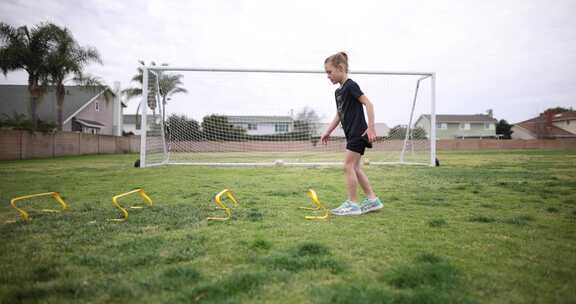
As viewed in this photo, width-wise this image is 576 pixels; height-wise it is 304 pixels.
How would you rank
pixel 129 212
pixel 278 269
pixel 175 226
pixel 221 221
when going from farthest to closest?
pixel 129 212
pixel 221 221
pixel 175 226
pixel 278 269

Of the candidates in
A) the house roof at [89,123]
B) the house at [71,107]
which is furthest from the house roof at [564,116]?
the house roof at [89,123]

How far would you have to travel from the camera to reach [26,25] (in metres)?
20.9

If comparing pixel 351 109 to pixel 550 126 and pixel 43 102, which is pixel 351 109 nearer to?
pixel 43 102

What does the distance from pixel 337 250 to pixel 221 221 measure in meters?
1.50

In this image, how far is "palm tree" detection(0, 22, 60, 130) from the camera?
20250 millimetres

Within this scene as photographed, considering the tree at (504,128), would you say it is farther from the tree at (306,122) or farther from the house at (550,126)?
the tree at (306,122)

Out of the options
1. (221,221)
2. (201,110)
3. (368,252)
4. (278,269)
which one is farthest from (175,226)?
(201,110)

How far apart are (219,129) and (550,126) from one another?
211 ft

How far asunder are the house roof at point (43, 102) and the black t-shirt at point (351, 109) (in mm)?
30577

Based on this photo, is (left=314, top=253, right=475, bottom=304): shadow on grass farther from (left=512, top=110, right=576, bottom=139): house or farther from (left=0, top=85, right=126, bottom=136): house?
(left=512, top=110, right=576, bottom=139): house

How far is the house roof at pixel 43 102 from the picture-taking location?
2967 cm

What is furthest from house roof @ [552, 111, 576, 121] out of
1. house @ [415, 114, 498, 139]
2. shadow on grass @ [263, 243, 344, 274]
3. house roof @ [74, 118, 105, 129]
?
shadow on grass @ [263, 243, 344, 274]

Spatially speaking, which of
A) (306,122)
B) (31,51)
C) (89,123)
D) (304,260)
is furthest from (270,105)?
(89,123)

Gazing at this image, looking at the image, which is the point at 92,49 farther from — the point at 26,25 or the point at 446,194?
the point at 446,194
